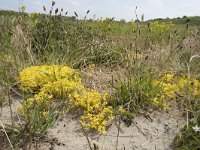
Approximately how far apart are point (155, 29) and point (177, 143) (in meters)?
5.41

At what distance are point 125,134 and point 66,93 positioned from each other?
39.4 inches

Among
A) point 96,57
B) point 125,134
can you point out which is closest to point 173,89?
point 125,134

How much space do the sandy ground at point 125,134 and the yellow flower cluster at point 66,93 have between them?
0.14m

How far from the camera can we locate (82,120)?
14.5 feet

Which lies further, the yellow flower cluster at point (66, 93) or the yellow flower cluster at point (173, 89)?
the yellow flower cluster at point (173, 89)

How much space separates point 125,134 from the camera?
427 cm

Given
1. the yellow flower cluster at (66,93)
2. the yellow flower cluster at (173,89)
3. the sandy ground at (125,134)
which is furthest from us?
the yellow flower cluster at (173,89)

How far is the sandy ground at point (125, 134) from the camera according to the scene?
402 cm

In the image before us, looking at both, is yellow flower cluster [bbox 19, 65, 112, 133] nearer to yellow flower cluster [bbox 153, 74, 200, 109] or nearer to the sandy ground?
the sandy ground

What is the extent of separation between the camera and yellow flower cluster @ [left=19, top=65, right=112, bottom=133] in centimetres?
431

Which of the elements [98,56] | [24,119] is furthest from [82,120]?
→ [98,56]

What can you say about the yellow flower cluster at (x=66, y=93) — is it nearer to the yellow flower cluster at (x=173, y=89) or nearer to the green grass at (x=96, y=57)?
the green grass at (x=96, y=57)

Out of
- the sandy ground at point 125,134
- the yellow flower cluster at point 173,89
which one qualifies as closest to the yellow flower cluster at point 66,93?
the sandy ground at point 125,134

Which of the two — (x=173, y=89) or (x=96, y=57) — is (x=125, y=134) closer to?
(x=173, y=89)
